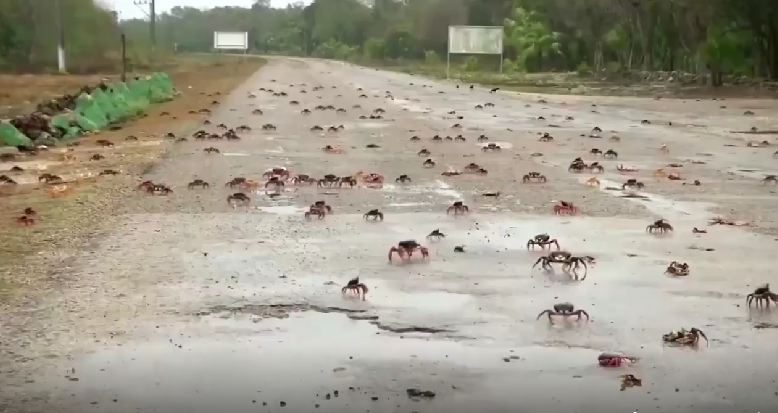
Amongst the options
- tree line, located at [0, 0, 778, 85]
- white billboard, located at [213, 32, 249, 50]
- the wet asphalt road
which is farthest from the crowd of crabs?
white billboard, located at [213, 32, 249, 50]

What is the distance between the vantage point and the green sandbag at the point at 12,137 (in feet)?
69.7

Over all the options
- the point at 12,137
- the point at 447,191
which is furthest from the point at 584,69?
the point at 447,191

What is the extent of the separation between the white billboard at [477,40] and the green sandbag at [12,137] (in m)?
68.7

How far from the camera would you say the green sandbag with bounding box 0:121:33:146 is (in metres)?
21.2

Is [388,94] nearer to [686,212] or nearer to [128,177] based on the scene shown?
[128,177]

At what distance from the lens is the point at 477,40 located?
8919 centimetres

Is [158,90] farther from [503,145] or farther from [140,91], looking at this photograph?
[503,145]

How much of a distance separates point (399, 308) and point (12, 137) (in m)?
15.5

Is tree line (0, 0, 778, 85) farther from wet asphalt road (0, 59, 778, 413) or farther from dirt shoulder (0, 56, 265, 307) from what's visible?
wet asphalt road (0, 59, 778, 413)

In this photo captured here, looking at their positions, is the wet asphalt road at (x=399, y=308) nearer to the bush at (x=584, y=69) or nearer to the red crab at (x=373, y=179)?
the red crab at (x=373, y=179)

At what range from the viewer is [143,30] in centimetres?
12900

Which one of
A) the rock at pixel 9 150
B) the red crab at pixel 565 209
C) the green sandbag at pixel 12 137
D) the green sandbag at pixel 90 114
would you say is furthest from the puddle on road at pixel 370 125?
the red crab at pixel 565 209

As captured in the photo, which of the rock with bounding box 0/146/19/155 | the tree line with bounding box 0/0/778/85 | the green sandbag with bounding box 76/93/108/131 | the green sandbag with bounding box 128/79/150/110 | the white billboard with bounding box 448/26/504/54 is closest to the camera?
the rock with bounding box 0/146/19/155

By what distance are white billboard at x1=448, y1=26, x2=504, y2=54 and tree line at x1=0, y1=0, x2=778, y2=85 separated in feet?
13.5
